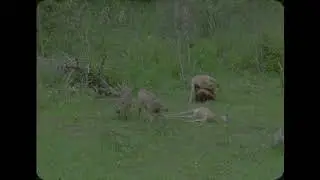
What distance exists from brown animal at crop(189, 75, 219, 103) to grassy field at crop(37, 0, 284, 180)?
0.06 feet

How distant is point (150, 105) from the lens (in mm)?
2084

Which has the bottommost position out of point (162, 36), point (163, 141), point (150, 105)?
point (163, 141)

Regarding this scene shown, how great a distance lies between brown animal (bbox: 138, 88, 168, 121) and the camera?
6.84ft

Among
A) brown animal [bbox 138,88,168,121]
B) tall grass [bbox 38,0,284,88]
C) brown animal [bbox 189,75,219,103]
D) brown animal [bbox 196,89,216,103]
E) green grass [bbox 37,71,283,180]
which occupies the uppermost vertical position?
tall grass [bbox 38,0,284,88]

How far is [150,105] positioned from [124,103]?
8cm

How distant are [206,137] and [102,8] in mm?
494

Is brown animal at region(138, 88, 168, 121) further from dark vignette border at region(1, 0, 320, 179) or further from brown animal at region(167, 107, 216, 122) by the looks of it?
dark vignette border at region(1, 0, 320, 179)
